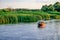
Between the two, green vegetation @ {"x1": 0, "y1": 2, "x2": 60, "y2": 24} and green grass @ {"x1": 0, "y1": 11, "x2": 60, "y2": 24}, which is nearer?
green vegetation @ {"x1": 0, "y1": 2, "x2": 60, "y2": 24}

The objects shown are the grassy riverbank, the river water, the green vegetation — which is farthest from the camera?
the grassy riverbank

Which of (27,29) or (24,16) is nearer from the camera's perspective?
(27,29)

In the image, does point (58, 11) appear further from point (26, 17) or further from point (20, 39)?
point (20, 39)

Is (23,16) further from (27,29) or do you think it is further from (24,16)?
(27,29)

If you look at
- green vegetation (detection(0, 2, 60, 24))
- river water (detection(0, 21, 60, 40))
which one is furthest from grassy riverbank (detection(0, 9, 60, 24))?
river water (detection(0, 21, 60, 40))

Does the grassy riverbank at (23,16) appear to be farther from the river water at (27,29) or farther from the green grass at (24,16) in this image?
the river water at (27,29)

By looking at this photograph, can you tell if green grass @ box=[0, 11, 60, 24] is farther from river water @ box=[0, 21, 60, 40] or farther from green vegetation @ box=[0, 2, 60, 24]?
river water @ box=[0, 21, 60, 40]

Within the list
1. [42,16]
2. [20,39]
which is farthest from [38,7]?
[42,16]

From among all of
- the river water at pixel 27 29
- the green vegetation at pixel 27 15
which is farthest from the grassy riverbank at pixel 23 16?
the river water at pixel 27 29

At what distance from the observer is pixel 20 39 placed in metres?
5.47

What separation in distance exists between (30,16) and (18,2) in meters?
2.16

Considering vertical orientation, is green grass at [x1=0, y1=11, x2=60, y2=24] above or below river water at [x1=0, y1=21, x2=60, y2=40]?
above

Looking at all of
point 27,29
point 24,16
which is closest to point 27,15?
point 24,16

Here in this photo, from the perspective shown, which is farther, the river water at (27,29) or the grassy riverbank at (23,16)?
the grassy riverbank at (23,16)
